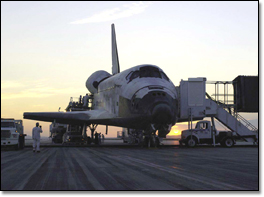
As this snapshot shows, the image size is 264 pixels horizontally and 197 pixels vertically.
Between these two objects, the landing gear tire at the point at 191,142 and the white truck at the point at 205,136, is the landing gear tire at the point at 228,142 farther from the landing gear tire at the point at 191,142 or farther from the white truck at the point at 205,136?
the landing gear tire at the point at 191,142

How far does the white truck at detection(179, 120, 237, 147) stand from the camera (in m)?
25.5

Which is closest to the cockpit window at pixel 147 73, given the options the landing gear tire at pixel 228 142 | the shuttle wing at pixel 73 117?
the shuttle wing at pixel 73 117

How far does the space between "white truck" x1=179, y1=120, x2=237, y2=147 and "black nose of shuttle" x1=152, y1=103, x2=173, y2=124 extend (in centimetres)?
674

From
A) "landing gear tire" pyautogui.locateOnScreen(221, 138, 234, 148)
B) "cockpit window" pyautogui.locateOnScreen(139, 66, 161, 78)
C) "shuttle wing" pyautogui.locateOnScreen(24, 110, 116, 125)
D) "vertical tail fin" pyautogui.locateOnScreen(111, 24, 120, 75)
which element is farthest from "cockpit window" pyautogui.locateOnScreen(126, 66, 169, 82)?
"vertical tail fin" pyautogui.locateOnScreen(111, 24, 120, 75)

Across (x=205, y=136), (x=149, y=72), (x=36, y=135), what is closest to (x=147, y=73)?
(x=149, y=72)

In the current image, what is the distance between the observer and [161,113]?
61.7 feet

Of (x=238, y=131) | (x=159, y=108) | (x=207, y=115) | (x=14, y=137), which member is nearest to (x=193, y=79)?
(x=207, y=115)

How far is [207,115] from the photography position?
27.4m

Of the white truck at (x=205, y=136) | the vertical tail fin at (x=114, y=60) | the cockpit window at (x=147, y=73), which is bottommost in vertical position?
the white truck at (x=205, y=136)

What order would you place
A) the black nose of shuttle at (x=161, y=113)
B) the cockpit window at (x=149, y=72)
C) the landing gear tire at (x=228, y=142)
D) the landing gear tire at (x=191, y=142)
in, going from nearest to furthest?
the black nose of shuttle at (x=161, y=113) → the cockpit window at (x=149, y=72) → the landing gear tire at (x=191, y=142) → the landing gear tire at (x=228, y=142)

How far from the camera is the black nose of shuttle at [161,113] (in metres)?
18.8

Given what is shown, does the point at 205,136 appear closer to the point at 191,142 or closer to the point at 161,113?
the point at 191,142

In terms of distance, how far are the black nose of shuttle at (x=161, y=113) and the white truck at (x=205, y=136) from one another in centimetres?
674

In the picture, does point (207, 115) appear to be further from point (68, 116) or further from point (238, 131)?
point (68, 116)
